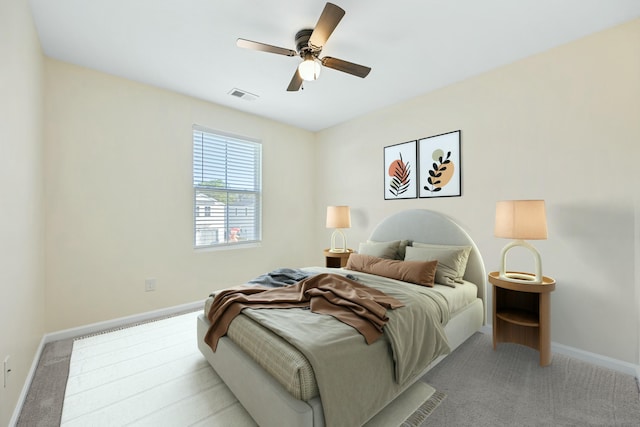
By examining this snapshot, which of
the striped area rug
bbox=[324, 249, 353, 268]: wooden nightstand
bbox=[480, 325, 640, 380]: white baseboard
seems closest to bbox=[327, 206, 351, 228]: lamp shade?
bbox=[324, 249, 353, 268]: wooden nightstand

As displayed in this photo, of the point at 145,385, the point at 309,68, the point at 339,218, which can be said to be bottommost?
the point at 145,385

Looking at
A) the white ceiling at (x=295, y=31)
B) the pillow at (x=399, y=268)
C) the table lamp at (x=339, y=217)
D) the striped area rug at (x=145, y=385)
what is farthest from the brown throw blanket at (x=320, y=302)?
the white ceiling at (x=295, y=31)

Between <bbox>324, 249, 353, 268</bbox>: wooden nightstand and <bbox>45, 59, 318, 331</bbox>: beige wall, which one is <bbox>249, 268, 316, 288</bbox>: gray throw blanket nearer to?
<bbox>324, 249, 353, 268</bbox>: wooden nightstand

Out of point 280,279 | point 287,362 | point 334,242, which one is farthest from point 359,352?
point 334,242

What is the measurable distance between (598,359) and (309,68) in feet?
10.8

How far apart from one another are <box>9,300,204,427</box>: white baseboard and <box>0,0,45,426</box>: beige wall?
0.25 feet

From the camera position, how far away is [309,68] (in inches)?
81.9

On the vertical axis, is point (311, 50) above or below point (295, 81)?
above

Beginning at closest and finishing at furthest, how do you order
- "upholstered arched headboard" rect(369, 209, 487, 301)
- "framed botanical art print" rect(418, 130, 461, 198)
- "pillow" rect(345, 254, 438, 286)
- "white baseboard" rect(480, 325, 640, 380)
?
"white baseboard" rect(480, 325, 640, 380)
"pillow" rect(345, 254, 438, 286)
"upholstered arched headboard" rect(369, 209, 487, 301)
"framed botanical art print" rect(418, 130, 461, 198)

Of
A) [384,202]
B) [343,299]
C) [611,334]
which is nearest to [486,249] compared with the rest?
[611,334]

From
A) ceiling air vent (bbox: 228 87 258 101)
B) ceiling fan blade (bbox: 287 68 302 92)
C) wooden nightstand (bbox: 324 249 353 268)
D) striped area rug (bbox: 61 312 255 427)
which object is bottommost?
striped area rug (bbox: 61 312 255 427)

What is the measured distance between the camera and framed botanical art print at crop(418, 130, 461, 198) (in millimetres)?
2994

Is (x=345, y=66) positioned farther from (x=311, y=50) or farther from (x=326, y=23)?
(x=326, y=23)

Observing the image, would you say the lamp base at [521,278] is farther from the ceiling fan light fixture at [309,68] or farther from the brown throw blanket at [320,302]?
the ceiling fan light fixture at [309,68]
